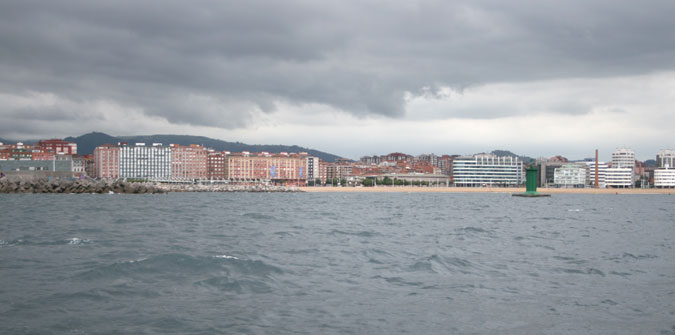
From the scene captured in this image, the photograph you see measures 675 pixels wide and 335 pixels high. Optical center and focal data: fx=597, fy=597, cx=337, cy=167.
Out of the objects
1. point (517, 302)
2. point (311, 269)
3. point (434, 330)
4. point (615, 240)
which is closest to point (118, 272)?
point (311, 269)

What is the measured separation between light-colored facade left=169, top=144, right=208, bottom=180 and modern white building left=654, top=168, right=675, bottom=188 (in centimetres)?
12913

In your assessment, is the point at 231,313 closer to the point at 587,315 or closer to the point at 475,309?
the point at 475,309

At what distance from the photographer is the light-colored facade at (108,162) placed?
16112 centimetres

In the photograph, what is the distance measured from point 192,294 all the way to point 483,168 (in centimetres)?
17395

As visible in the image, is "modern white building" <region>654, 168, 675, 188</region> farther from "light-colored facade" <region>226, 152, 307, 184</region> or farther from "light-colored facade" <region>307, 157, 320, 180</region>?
"light-colored facade" <region>226, 152, 307, 184</region>

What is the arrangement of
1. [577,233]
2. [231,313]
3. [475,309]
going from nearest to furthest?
[231,313], [475,309], [577,233]

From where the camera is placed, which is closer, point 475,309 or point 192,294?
point 475,309

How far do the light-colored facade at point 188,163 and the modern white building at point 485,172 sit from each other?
73.2 meters

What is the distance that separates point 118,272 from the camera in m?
11.9

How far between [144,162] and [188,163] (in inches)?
459

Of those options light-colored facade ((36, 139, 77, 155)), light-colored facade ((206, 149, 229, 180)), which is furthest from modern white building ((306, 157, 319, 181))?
light-colored facade ((36, 139, 77, 155))

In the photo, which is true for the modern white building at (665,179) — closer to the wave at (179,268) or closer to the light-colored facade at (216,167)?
the light-colored facade at (216,167)

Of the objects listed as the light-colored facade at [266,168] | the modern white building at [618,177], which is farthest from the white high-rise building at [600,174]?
the light-colored facade at [266,168]

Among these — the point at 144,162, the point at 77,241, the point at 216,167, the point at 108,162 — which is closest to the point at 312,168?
the point at 216,167
